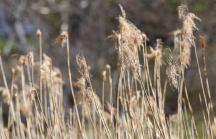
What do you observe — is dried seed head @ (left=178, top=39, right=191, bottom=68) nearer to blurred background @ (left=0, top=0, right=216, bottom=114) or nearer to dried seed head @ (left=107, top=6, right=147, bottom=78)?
dried seed head @ (left=107, top=6, right=147, bottom=78)

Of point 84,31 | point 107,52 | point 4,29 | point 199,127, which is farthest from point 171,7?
point 4,29

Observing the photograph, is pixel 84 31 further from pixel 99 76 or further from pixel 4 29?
pixel 4 29

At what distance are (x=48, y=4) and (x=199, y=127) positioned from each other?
9.95 feet

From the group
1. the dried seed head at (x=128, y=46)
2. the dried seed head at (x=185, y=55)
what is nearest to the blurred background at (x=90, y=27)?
the dried seed head at (x=185, y=55)

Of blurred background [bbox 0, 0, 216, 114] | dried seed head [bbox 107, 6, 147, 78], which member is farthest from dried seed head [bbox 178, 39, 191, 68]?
blurred background [bbox 0, 0, 216, 114]

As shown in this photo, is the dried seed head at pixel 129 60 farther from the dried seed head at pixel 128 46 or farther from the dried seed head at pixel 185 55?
the dried seed head at pixel 185 55

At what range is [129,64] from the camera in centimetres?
59

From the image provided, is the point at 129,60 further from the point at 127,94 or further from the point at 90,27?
the point at 90,27

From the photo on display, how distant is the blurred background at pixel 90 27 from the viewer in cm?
342

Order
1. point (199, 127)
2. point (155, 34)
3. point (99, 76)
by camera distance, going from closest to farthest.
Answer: point (199, 127), point (155, 34), point (99, 76)

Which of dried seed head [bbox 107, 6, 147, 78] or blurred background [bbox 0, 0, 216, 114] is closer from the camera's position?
dried seed head [bbox 107, 6, 147, 78]

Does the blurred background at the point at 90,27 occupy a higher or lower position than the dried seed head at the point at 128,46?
higher

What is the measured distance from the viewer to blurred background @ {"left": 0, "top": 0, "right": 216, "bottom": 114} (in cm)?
342

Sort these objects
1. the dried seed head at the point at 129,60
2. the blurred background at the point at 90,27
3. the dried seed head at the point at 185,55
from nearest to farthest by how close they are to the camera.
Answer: the dried seed head at the point at 129,60 → the dried seed head at the point at 185,55 → the blurred background at the point at 90,27
